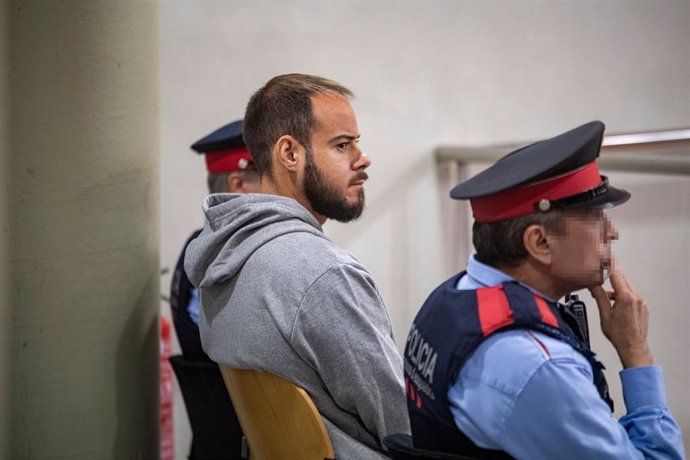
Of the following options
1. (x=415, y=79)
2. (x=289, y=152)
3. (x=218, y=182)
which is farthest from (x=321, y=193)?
(x=415, y=79)

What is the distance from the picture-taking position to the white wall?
3268 mm

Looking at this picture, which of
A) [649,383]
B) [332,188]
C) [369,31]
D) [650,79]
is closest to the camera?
[649,383]

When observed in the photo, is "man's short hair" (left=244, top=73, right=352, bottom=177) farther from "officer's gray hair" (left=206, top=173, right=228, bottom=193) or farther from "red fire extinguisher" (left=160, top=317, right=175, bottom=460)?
"red fire extinguisher" (left=160, top=317, right=175, bottom=460)

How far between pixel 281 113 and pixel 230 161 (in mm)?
692

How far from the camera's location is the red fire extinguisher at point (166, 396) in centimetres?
318

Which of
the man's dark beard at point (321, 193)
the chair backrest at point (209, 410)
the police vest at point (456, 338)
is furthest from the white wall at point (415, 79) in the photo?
the police vest at point (456, 338)

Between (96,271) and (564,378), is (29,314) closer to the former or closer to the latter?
(96,271)

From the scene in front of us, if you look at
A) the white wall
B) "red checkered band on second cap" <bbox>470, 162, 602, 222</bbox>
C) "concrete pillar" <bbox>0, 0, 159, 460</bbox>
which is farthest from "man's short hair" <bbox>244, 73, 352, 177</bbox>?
the white wall

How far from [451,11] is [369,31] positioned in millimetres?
350

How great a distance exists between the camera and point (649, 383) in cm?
140

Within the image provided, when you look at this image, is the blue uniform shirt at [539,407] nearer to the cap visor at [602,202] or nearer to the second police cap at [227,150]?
the cap visor at [602,202]

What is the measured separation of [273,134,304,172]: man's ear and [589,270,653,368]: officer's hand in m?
0.64

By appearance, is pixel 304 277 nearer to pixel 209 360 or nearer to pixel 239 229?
pixel 239 229

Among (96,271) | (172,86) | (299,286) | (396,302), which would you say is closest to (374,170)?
(396,302)
